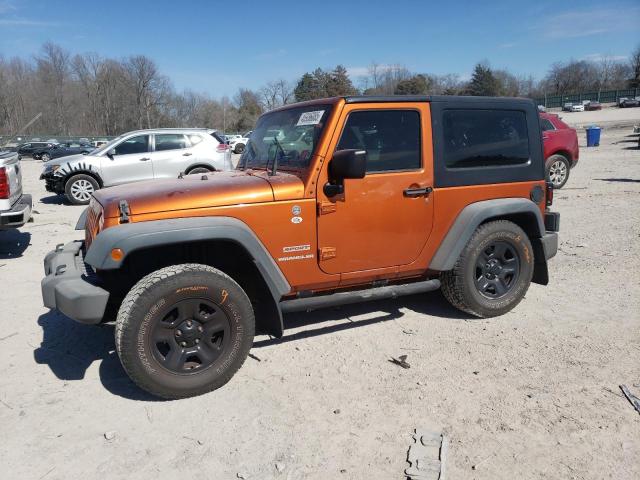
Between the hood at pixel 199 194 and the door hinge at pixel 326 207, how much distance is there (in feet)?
0.56

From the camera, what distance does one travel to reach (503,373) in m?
3.51

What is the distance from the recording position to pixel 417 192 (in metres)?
3.89

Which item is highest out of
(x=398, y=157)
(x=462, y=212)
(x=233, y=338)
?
(x=398, y=157)

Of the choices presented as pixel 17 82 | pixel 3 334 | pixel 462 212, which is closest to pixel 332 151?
pixel 462 212

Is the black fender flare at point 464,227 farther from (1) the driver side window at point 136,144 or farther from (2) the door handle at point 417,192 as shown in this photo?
(1) the driver side window at point 136,144

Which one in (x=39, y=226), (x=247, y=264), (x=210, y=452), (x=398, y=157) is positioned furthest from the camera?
(x=39, y=226)

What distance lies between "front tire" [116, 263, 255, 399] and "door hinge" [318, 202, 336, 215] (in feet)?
2.65

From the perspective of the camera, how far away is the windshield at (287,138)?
12.1 ft

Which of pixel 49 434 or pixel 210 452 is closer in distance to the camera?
pixel 210 452

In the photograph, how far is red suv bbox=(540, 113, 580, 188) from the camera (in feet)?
37.8

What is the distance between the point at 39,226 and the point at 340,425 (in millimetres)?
8168

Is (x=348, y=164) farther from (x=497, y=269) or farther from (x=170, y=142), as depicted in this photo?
(x=170, y=142)

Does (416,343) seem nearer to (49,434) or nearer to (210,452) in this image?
(210,452)

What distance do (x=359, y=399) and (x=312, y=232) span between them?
1.19 meters
